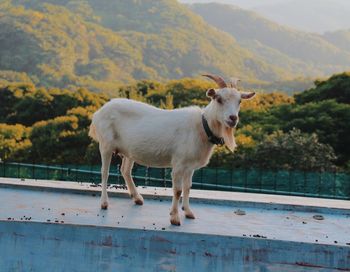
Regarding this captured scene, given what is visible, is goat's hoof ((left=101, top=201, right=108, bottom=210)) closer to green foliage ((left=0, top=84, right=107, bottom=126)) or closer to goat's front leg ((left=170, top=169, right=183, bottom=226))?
goat's front leg ((left=170, top=169, right=183, bottom=226))

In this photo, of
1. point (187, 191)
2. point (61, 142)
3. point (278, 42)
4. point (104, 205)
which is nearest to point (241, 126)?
point (61, 142)

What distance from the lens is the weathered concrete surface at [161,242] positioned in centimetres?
870

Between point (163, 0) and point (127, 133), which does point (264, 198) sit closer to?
point (127, 133)

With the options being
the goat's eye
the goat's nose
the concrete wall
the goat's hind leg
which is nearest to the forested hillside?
the goat's hind leg

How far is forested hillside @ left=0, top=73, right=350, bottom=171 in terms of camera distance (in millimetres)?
25641

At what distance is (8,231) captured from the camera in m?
9.49

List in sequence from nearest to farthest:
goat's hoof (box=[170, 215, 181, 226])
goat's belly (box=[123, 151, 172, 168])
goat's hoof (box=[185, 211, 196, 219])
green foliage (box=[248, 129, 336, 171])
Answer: goat's hoof (box=[170, 215, 181, 226]) < goat's belly (box=[123, 151, 172, 168]) < goat's hoof (box=[185, 211, 196, 219]) < green foliage (box=[248, 129, 336, 171])

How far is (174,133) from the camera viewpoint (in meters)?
10.0

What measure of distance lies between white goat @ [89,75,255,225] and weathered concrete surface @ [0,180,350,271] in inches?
30.0

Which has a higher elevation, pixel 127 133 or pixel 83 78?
pixel 83 78

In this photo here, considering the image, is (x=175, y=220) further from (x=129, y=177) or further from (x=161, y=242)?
(x=129, y=177)

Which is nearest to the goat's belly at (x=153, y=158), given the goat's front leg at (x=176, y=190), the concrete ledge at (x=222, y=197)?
the goat's front leg at (x=176, y=190)

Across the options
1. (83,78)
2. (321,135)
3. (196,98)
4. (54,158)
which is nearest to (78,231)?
(321,135)

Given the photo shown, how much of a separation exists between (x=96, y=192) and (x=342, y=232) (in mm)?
4921
